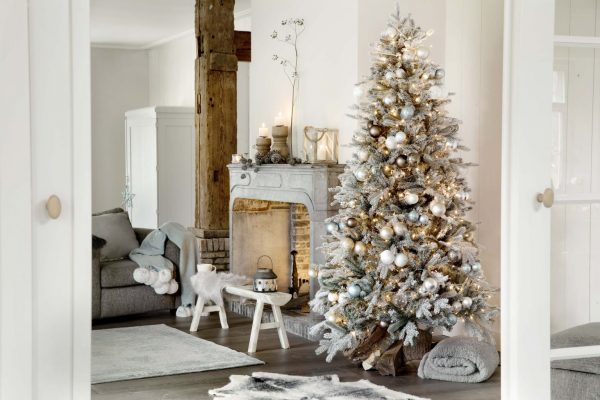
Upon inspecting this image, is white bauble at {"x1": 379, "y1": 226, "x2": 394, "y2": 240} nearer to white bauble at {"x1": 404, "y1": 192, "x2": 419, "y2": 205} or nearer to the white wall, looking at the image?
white bauble at {"x1": 404, "y1": 192, "x2": 419, "y2": 205}

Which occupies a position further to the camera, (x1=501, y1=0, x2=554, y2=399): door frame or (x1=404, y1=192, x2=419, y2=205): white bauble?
(x1=404, y1=192, x2=419, y2=205): white bauble

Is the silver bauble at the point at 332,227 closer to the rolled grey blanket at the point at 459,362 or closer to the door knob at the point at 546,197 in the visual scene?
the rolled grey blanket at the point at 459,362

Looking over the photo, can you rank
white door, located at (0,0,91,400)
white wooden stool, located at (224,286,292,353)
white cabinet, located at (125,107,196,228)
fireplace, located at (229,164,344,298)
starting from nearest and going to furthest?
1. white door, located at (0,0,91,400)
2. white wooden stool, located at (224,286,292,353)
3. fireplace, located at (229,164,344,298)
4. white cabinet, located at (125,107,196,228)

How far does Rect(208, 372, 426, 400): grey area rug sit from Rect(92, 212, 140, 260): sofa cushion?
263 centimetres

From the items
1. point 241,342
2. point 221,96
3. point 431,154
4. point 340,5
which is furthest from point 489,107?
point 221,96

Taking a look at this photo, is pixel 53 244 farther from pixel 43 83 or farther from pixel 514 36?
pixel 514 36

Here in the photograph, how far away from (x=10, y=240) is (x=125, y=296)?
5.41 metres

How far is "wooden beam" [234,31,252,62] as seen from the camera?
967cm

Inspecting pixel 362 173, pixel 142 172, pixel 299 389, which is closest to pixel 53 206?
pixel 299 389

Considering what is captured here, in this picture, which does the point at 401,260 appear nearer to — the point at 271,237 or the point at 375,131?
the point at 375,131

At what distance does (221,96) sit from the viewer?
8688 millimetres

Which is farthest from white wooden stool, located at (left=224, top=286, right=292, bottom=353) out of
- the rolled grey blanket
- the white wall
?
the white wall

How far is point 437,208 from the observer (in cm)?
560

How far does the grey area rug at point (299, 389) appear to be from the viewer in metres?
5.05
